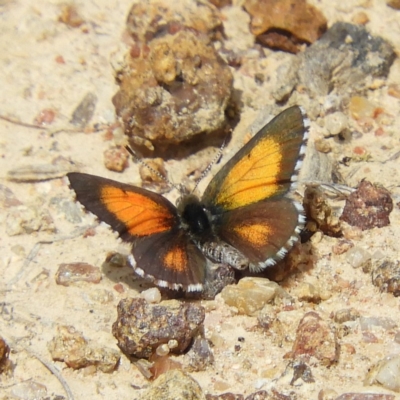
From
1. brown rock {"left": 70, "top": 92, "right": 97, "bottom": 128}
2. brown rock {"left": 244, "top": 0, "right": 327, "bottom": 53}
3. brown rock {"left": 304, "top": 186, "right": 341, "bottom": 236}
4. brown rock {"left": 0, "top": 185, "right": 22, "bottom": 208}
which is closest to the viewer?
brown rock {"left": 304, "top": 186, "right": 341, "bottom": 236}

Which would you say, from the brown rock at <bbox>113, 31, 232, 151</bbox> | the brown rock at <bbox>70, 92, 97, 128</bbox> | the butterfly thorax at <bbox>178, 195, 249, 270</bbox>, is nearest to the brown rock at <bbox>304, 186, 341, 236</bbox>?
the butterfly thorax at <bbox>178, 195, 249, 270</bbox>

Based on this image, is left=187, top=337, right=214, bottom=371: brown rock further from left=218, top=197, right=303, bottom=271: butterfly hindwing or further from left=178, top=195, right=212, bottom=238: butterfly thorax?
left=178, top=195, right=212, bottom=238: butterfly thorax

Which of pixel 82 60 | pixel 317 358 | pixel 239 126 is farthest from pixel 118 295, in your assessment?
pixel 82 60

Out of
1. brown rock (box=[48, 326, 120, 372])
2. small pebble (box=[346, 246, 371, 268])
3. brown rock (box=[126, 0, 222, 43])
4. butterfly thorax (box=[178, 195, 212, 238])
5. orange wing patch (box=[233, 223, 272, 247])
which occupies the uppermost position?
brown rock (box=[126, 0, 222, 43])

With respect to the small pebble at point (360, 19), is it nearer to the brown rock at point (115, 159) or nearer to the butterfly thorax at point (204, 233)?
the brown rock at point (115, 159)

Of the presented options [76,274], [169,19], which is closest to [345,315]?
[76,274]

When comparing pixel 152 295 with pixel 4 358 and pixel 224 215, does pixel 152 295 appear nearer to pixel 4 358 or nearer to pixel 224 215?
pixel 224 215

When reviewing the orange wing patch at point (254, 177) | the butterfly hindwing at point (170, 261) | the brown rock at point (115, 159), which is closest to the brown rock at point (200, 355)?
the butterfly hindwing at point (170, 261)

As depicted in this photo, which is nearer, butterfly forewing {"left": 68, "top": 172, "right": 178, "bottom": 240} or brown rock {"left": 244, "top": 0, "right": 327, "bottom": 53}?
butterfly forewing {"left": 68, "top": 172, "right": 178, "bottom": 240}
